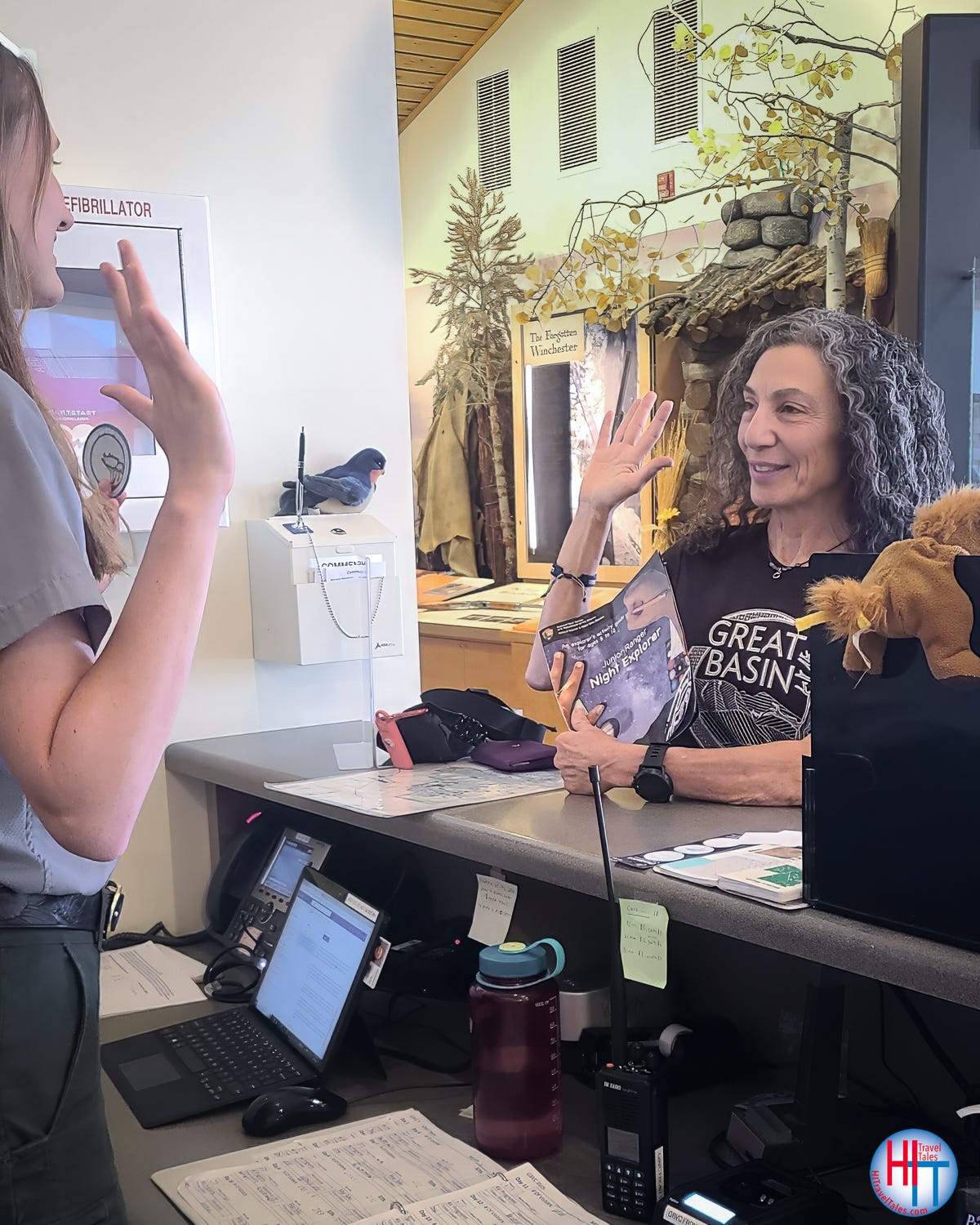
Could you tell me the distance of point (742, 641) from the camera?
207cm

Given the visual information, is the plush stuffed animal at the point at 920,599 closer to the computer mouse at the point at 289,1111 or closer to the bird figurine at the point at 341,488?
the computer mouse at the point at 289,1111

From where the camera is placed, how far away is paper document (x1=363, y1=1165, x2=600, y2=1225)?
4.08 feet

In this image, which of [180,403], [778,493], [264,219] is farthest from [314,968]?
[264,219]

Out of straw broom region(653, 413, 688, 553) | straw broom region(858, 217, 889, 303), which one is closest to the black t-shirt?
straw broom region(858, 217, 889, 303)

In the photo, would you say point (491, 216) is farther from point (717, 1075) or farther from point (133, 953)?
point (717, 1075)

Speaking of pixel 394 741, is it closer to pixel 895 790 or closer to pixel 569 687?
pixel 569 687

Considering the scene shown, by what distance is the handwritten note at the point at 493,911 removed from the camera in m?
1.56

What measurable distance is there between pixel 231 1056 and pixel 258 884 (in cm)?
48

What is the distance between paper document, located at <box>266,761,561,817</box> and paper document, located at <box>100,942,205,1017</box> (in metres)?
0.36

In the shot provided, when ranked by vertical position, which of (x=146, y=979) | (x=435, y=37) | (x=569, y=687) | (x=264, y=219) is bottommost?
(x=146, y=979)

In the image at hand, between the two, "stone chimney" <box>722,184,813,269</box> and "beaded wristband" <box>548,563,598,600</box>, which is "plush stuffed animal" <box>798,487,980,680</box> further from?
"stone chimney" <box>722,184,813,269</box>

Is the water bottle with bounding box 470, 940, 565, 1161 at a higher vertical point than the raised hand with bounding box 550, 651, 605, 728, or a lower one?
lower

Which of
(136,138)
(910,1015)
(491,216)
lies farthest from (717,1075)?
(491,216)

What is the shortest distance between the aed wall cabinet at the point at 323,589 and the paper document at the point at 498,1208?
49.5 inches
